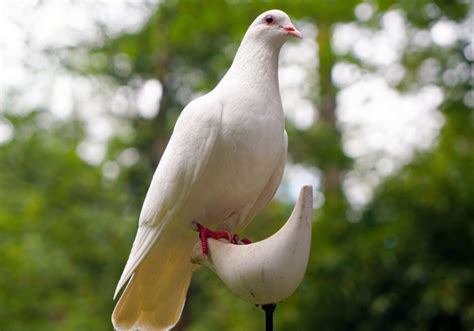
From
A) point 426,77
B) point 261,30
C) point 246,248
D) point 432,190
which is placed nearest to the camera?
point 246,248

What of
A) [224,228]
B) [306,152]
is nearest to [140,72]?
[306,152]

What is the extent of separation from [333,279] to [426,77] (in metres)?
2.32

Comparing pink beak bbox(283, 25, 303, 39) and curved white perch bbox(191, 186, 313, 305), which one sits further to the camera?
pink beak bbox(283, 25, 303, 39)

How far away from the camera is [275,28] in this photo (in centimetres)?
245

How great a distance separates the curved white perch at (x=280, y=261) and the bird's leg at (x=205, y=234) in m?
0.23

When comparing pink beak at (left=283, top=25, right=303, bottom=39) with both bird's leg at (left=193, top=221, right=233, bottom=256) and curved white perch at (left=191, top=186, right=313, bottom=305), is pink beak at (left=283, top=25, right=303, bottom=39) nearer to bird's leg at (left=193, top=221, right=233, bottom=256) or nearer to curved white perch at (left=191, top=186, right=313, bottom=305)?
curved white perch at (left=191, top=186, right=313, bottom=305)

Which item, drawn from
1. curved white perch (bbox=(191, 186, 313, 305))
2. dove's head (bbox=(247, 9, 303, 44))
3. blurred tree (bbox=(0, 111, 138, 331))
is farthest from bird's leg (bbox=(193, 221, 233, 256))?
blurred tree (bbox=(0, 111, 138, 331))

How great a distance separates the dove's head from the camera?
2.43 meters

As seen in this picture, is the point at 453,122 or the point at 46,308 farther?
the point at 46,308

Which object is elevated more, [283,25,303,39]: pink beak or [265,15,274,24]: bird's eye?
[265,15,274,24]: bird's eye

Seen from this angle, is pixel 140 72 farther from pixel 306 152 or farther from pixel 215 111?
pixel 215 111

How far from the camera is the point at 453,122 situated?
667cm

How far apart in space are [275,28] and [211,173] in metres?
0.56

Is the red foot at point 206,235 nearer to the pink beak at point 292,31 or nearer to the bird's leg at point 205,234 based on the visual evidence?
the bird's leg at point 205,234
